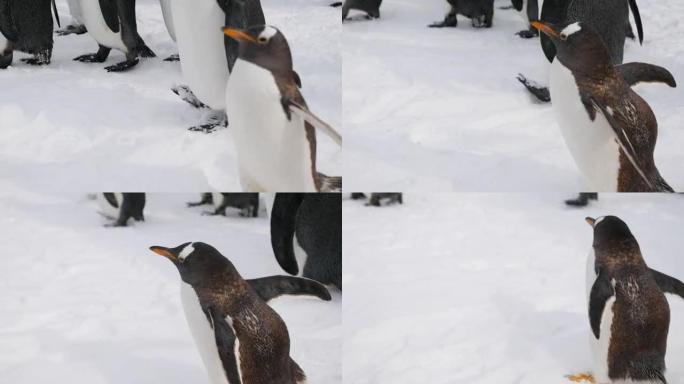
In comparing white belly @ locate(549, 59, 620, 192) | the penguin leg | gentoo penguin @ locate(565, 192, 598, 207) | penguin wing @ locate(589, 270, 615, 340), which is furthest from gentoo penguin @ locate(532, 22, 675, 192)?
the penguin leg

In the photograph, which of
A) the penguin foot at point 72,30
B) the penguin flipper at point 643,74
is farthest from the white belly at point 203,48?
the penguin flipper at point 643,74

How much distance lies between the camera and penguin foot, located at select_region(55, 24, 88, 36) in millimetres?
1312

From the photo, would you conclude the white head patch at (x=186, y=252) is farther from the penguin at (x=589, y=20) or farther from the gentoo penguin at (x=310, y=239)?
the penguin at (x=589, y=20)

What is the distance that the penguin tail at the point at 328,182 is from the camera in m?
0.81

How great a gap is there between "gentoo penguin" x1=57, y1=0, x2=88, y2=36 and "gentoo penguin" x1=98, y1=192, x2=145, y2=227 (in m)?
0.45

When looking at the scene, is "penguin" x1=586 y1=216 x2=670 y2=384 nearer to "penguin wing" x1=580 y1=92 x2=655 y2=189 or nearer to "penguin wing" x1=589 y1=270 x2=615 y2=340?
"penguin wing" x1=589 y1=270 x2=615 y2=340

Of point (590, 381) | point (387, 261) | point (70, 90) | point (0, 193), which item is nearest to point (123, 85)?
point (70, 90)

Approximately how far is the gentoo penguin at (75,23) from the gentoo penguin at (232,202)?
0.51 m

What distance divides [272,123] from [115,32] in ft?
1.41

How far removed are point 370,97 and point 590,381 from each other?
0.49 meters

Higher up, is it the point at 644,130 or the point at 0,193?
the point at 644,130

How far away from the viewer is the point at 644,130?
2.56ft

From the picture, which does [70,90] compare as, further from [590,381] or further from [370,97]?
[590,381]

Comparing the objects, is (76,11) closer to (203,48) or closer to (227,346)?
(203,48)
